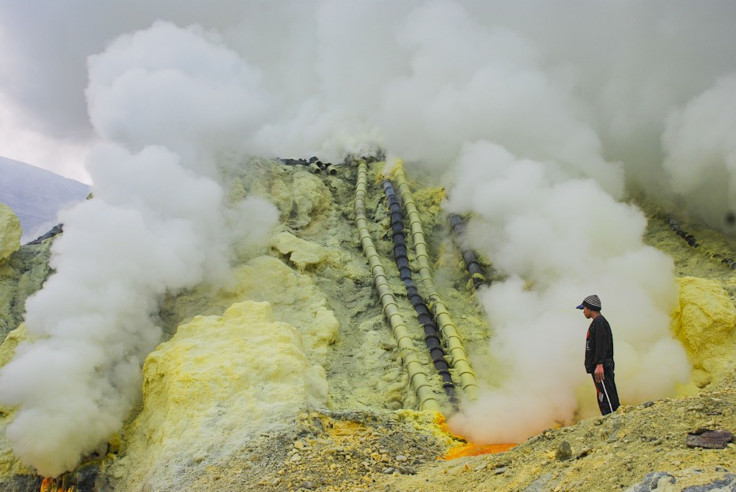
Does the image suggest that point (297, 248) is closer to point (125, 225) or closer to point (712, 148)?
point (125, 225)

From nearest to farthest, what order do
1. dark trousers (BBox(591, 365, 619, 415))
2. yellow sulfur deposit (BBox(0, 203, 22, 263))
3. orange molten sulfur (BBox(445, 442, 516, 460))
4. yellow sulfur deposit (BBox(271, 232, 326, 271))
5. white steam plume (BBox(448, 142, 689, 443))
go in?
dark trousers (BBox(591, 365, 619, 415)) < orange molten sulfur (BBox(445, 442, 516, 460)) < white steam plume (BBox(448, 142, 689, 443)) < yellow sulfur deposit (BBox(0, 203, 22, 263)) < yellow sulfur deposit (BBox(271, 232, 326, 271))

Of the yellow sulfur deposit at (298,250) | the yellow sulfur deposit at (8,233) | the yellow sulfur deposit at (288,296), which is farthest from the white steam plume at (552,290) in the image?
the yellow sulfur deposit at (8,233)

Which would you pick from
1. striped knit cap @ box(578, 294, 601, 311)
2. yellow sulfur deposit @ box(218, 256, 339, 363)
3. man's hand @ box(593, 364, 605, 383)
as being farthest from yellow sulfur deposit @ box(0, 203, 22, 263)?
man's hand @ box(593, 364, 605, 383)

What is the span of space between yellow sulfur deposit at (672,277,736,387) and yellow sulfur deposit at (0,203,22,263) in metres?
8.50

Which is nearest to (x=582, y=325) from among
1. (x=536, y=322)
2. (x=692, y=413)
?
(x=536, y=322)

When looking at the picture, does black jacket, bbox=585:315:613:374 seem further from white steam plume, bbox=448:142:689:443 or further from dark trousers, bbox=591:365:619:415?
white steam plume, bbox=448:142:689:443

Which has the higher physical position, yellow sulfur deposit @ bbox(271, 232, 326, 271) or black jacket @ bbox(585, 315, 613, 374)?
yellow sulfur deposit @ bbox(271, 232, 326, 271)

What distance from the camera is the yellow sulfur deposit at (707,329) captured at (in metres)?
5.75

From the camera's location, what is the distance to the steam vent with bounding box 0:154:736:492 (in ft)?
11.6

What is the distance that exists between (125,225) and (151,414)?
7.60 feet

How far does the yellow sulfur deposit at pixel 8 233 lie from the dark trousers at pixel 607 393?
757 cm

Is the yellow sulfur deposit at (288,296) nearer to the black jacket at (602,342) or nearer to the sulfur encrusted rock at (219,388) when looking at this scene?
the sulfur encrusted rock at (219,388)

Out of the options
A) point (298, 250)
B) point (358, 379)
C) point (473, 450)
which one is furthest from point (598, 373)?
point (298, 250)

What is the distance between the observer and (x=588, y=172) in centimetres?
961
